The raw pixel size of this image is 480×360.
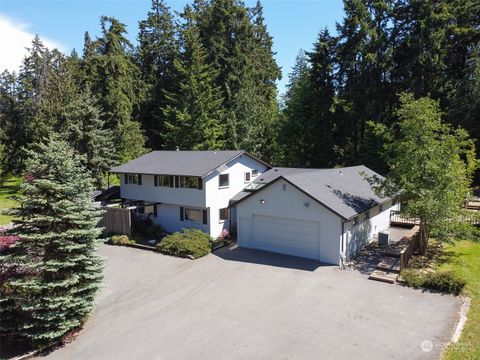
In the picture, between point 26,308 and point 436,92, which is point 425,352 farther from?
point 436,92

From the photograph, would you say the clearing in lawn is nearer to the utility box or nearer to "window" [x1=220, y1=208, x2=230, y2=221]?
the utility box

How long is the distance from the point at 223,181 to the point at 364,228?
9.48 meters

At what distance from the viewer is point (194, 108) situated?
138 ft

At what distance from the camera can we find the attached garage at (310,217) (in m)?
17.6

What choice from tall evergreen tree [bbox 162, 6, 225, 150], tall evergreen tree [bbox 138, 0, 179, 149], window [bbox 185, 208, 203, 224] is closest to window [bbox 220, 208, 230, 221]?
window [bbox 185, 208, 203, 224]

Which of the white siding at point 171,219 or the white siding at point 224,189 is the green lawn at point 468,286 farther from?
the white siding at point 171,219

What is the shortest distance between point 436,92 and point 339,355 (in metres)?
36.2

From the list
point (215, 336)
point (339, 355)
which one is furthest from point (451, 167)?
point (215, 336)

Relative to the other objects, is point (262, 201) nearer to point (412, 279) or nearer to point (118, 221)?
point (412, 279)

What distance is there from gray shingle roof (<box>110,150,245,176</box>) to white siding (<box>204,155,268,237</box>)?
0.55 m

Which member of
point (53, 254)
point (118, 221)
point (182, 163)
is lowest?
point (118, 221)

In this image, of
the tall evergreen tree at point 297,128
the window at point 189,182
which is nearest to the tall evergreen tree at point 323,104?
the tall evergreen tree at point 297,128

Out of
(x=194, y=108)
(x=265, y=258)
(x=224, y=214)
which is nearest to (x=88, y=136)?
(x=194, y=108)

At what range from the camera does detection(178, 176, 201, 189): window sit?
2255 cm
